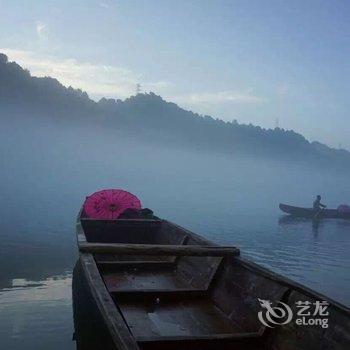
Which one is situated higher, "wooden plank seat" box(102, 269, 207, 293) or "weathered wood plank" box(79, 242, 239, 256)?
"weathered wood plank" box(79, 242, 239, 256)

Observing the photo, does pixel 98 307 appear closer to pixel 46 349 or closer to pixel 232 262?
pixel 232 262

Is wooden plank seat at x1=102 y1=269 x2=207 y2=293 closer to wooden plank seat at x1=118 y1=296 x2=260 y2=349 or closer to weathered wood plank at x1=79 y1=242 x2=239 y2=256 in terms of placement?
wooden plank seat at x1=118 y1=296 x2=260 y2=349

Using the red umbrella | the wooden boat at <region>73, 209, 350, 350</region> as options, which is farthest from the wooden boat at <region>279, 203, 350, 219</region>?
the wooden boat at <region>73, 209, 350, 350</region>

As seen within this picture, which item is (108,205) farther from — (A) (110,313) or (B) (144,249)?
(A) (110,313)

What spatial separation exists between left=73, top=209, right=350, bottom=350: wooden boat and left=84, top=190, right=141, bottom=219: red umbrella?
12.4ft

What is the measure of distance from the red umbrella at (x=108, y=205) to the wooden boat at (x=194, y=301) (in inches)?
→ 149

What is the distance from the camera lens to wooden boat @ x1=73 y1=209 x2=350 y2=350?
4.25 m

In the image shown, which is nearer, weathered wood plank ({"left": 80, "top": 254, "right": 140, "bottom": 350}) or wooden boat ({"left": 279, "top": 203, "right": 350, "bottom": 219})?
weathered wood plank ({"left": 80, "top": 254, "right": 140, "bottom": 350})

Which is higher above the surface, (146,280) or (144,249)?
(144,249)

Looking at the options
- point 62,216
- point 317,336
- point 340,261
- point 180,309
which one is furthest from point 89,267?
point 62,216

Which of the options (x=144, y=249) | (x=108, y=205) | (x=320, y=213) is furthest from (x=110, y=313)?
(x=320, y=213)

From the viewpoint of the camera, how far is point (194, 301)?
6754mm

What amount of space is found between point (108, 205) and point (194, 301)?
6.47 meters

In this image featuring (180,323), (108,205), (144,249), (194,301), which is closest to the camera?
(180,323)
